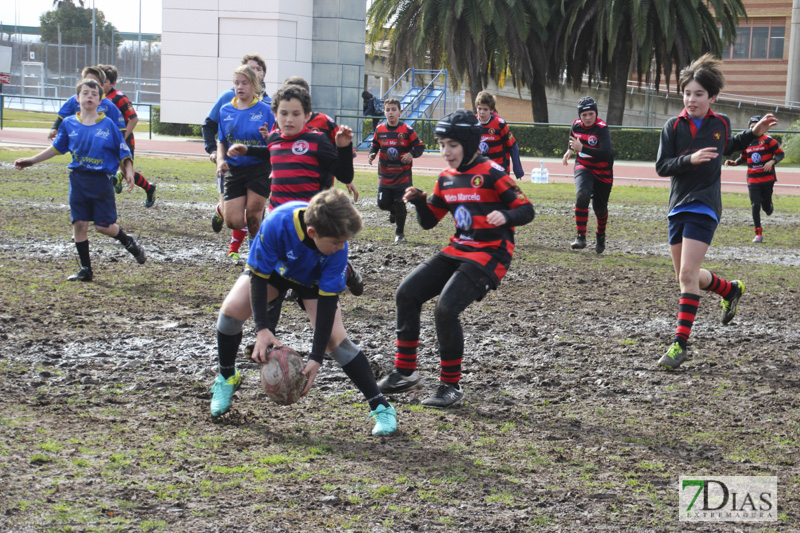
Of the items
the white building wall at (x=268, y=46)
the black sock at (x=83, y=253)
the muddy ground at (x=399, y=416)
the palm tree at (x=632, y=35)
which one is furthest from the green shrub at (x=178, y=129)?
the black sock at (x=83, y=253)

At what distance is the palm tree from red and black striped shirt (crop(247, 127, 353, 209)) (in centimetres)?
2855

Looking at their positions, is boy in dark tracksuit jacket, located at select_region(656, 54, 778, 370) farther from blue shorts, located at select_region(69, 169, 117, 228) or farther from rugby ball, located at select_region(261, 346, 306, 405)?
blue shorts, located at select_region(69, 169, 117, 228)

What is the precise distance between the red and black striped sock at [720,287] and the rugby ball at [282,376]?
378 centimetres

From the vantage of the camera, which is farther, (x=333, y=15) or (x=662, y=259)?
(x=333, y=15)

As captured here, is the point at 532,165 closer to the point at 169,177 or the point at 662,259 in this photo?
the point at 169,177

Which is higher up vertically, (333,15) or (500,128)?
Result: (333,15)

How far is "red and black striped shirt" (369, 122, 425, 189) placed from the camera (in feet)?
39.4

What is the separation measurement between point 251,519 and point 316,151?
359cm

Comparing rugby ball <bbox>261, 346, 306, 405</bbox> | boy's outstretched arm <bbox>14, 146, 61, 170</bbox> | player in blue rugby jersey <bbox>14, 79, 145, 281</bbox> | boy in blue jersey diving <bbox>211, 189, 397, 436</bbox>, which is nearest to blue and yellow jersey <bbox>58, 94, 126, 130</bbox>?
player in blue rugby jersey <bbox>14, 79, 145, 281</bbox>

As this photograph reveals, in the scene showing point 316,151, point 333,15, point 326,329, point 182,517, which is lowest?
point 182,517

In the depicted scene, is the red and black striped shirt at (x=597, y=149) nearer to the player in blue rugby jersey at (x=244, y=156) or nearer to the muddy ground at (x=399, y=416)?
the muddy ground at (x=399, y=416)

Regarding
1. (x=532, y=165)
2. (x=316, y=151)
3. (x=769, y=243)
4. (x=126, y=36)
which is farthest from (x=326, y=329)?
(x=126, y=36)

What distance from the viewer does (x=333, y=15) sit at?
34.2 m

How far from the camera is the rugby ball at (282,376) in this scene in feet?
14.8
